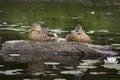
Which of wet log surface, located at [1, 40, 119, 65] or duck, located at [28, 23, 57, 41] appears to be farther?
duck, located at [28, 23, 57, 41]

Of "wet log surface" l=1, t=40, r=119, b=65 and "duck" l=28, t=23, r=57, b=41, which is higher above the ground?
"duck" l=28, t=23, r=57, b=41

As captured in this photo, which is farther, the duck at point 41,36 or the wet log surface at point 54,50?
the duck at point 41,36

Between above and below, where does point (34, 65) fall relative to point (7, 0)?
below

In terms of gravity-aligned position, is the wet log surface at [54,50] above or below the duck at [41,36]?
below

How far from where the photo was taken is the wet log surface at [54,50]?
1354 centimetres

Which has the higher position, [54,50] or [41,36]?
[41,36]

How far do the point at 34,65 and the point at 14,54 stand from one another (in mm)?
1535

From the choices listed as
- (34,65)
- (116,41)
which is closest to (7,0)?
(116,41)

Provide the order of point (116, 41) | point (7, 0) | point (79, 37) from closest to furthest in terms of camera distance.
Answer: point (79, 37)
point (116, 41)
point (7, 0)

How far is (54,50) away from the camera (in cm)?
1382

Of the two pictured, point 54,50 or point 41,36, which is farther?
point 41,36

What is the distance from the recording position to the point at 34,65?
1225 centimetres

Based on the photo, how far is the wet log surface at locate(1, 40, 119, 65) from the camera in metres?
13.5

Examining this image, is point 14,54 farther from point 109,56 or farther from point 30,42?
point 109,56
